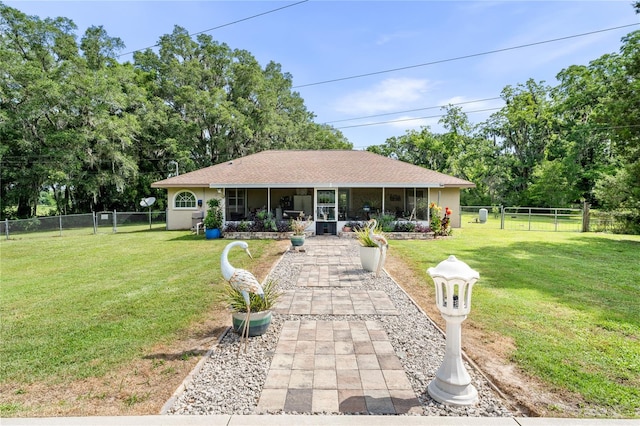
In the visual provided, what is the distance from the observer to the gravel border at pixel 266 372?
8.80 ft

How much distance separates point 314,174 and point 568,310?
11789mm

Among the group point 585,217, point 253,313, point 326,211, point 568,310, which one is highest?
point 326,211

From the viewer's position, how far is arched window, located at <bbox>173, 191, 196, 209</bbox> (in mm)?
16719

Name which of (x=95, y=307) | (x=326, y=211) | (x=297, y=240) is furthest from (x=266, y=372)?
(x=326, y=211)

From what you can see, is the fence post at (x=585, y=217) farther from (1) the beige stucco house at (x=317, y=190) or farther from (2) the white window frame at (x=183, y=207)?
(2) the white window frame at (x=183, y=207)

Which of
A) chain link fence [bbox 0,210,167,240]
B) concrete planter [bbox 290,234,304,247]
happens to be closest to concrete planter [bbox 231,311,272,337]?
concrete planter [bbox 290,234,304,247]

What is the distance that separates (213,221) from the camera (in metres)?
13.8

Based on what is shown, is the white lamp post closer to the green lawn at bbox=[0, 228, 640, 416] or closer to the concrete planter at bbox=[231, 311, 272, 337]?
the green lawn at bbox=[0, 228, 640, 416]

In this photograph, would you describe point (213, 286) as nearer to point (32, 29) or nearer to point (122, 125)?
point (122, 125)

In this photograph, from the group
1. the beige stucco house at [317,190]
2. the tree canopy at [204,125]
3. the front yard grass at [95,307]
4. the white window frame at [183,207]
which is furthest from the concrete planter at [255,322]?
the tree canopy at [204,125]

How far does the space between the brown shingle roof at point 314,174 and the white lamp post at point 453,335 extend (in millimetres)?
11145

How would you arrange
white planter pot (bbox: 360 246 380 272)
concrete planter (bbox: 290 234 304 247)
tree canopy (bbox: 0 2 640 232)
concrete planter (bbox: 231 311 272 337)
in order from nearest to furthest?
concrete planter (bbox: 231 311 272 337) < white planter pot (bbox: 360 246 380 272) < concrete planter (bbox: 290 234 304 247) < tree canopy (bbox: 0 2 640 232)

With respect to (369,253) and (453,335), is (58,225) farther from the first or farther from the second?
(453,335)

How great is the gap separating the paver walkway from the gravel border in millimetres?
103
